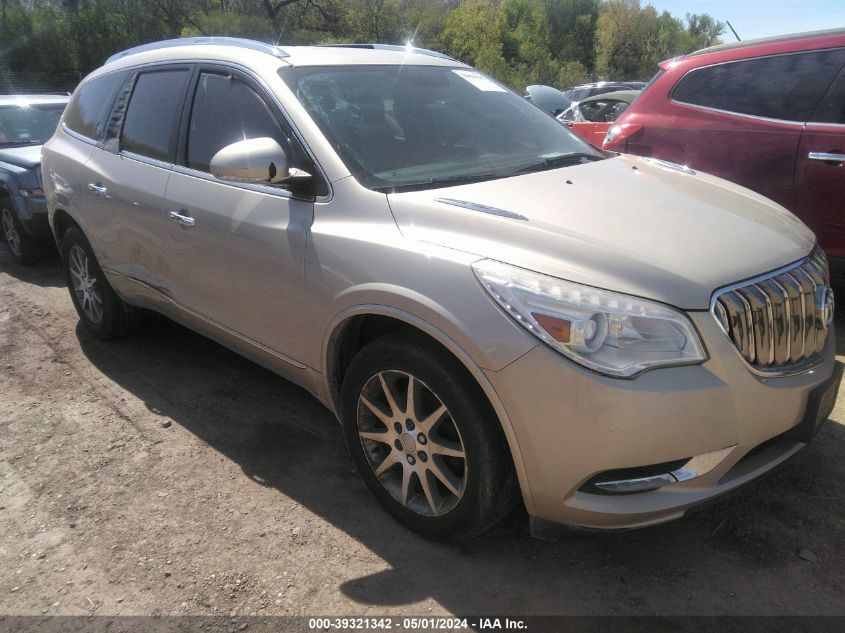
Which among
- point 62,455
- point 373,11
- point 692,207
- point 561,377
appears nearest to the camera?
point 561,377

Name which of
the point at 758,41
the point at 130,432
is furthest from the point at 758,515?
the point at 758,41

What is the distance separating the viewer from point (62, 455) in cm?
344

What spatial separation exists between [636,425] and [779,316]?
0.66 m

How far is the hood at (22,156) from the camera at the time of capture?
265 inches

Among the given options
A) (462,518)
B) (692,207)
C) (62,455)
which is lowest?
(62,455)

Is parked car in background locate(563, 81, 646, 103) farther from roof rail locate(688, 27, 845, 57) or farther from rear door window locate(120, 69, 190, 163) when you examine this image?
rear door window locate(120, 69, 190, 163)

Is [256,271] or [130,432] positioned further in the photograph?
[130,432]

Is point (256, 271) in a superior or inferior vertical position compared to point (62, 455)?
superior

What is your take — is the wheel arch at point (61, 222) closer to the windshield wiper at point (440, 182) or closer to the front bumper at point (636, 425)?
the windshield wiper at point (440, 182)

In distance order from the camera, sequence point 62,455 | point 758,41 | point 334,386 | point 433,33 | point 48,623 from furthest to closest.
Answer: point 433,33, point 758,41, point 62,455, point 334,386, point 48,623

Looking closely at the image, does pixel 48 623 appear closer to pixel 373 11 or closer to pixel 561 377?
pixel 561 377

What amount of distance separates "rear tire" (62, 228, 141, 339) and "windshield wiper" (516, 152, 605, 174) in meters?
2.86

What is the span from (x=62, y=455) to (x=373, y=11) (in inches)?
1689

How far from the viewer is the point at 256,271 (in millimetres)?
3043
